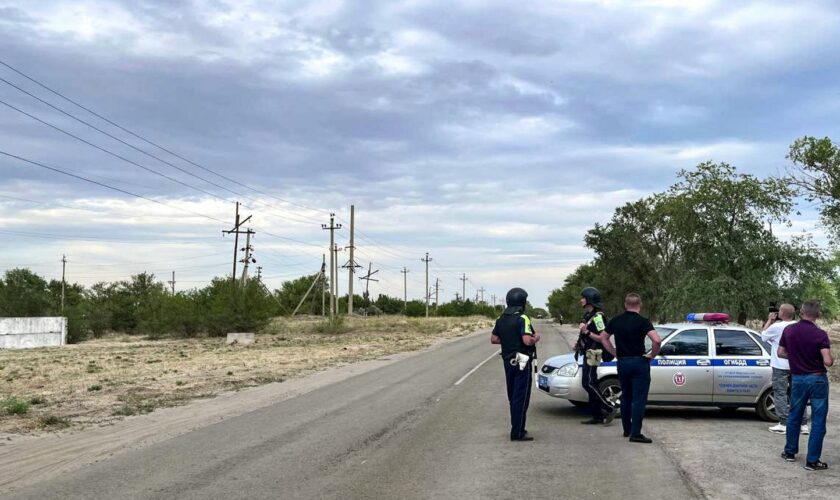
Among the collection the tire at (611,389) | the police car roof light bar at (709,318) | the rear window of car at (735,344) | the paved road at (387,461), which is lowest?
the paved road at (387,461)

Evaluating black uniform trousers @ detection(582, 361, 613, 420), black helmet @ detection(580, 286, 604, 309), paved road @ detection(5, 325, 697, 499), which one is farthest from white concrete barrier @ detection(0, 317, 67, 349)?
black helmet @ detection(580, 286, 604, 309)

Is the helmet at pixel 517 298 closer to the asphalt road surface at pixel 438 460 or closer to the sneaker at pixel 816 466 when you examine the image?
the asphalt road surface at pixel 438 460

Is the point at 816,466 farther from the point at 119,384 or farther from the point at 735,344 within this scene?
the point at 119,384

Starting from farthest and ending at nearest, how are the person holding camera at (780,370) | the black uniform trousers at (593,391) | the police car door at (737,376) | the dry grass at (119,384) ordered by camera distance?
the dry grass at (119,384), the police car door at (737,376), the black uniform trousers at (593,391), the person holding camera at (780,370)

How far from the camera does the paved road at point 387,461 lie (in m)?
6.52

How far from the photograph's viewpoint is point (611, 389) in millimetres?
10766

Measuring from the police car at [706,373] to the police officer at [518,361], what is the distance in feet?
7.30

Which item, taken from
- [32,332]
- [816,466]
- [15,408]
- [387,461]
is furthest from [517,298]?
[32,332]

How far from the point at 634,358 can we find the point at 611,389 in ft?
6.65

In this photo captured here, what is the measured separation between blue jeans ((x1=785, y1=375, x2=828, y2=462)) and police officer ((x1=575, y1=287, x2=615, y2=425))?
2823mm

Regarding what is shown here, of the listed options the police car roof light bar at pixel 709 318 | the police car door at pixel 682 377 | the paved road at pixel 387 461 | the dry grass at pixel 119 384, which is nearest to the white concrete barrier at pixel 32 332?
the dry grass at pixel 119 384

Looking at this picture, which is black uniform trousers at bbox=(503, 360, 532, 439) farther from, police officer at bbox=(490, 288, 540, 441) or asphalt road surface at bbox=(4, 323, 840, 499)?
asphalt road surface at bbox=(4, 323, 840, 499)

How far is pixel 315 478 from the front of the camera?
275 inches

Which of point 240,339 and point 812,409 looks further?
point 240,339
